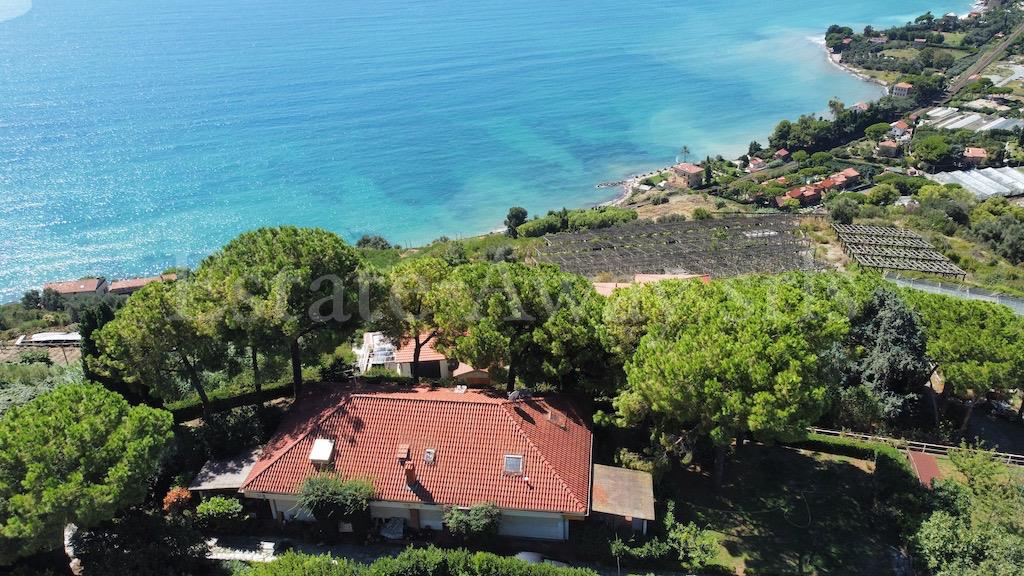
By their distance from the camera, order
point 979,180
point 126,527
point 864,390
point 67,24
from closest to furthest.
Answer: point 126,527, point 864,390, point 979,180, point 67,24

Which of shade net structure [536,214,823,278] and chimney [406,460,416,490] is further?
shade net structure [536,214,823,278]

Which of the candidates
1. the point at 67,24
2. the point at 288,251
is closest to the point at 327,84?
the point at 67,24

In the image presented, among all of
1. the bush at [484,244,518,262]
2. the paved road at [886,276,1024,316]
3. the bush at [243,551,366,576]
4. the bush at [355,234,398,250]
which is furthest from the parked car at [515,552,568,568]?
the bush at [355,234,398,250]

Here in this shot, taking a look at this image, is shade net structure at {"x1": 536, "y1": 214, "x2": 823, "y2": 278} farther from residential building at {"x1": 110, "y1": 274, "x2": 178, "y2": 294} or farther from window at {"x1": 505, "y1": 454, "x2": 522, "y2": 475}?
residential building at {"x1": 110, "y1": 274, "x2": 178, "y2": 294}

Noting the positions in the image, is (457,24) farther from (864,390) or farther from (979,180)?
(864,390)

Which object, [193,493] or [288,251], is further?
[288,251]

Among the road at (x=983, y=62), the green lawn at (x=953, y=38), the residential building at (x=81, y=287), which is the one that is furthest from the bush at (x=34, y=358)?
the green lawn at (x=953, y=38)
